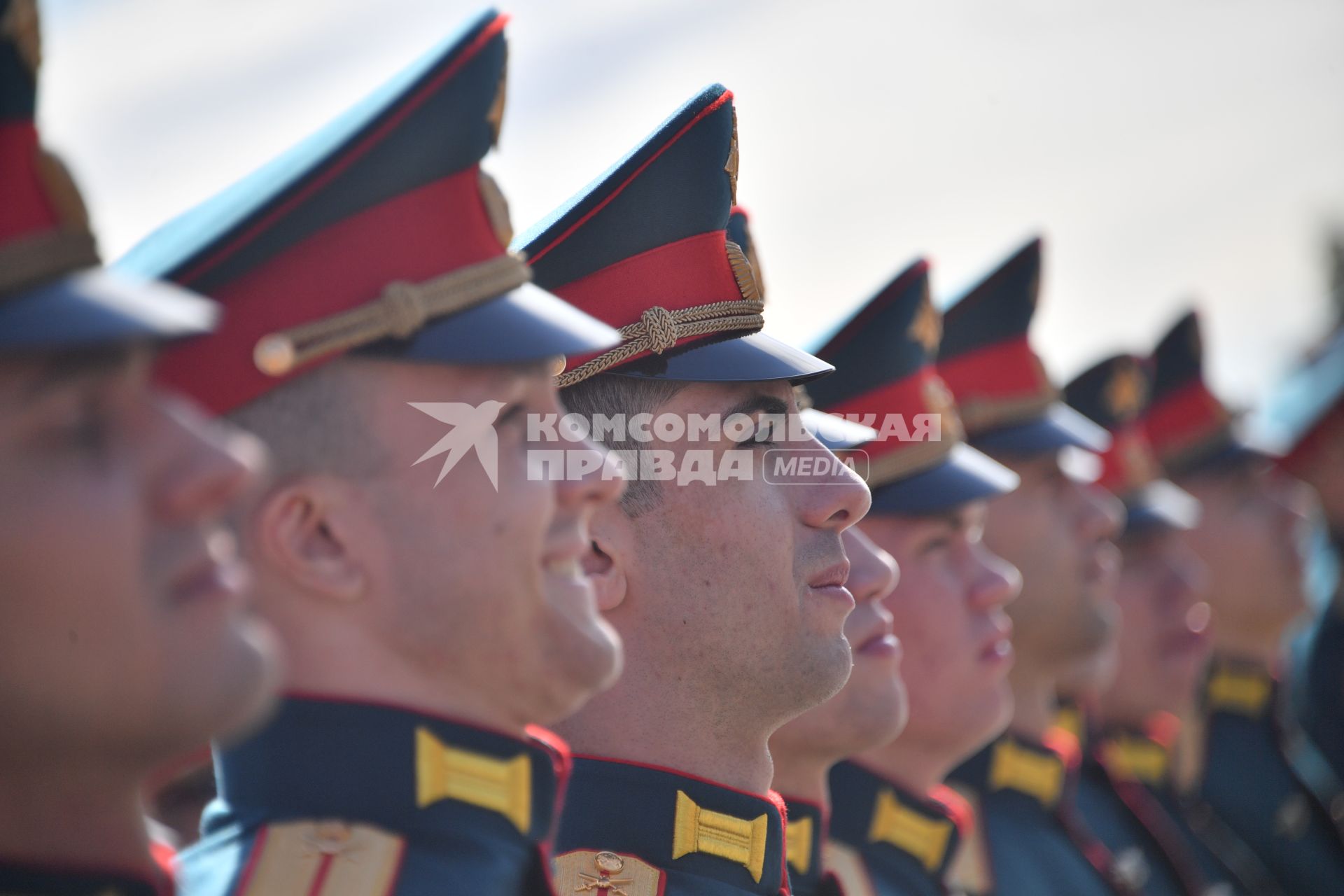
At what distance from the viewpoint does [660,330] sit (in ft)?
11.5

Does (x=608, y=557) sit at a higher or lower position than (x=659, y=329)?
lower

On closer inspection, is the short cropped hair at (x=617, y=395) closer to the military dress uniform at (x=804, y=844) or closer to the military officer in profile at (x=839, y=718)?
the military officer in profile at (x=839, y=718)

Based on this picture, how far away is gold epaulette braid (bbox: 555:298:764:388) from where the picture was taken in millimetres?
3445

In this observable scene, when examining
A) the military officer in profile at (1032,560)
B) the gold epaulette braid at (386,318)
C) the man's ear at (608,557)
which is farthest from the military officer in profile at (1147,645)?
the gold epaulette braid at (386,318)

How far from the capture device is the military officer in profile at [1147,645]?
7.22m

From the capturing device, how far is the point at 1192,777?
8.36 m

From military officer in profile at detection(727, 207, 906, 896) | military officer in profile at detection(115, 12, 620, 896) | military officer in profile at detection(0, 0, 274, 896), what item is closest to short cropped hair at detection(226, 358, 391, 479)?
military officer in profile at detection(115, 12, 620, 896)

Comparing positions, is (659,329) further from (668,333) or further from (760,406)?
(760,406)

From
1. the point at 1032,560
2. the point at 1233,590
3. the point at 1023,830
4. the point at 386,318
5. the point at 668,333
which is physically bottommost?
the point at 1233,590

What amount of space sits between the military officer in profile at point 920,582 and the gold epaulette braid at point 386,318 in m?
2.28

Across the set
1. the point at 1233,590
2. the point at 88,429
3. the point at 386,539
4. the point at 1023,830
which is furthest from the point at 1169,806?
the point at 88,429

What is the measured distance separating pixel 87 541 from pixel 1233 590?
7936 millimetres

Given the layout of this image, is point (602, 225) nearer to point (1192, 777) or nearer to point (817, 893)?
point (817, 893)

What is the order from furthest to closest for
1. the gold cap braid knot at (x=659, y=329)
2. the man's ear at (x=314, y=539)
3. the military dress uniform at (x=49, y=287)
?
the gold cap braid knot at (x=659, y=329), the man's ear at (x=314, y=539), the military dress uniform at (x=49, y=287)
